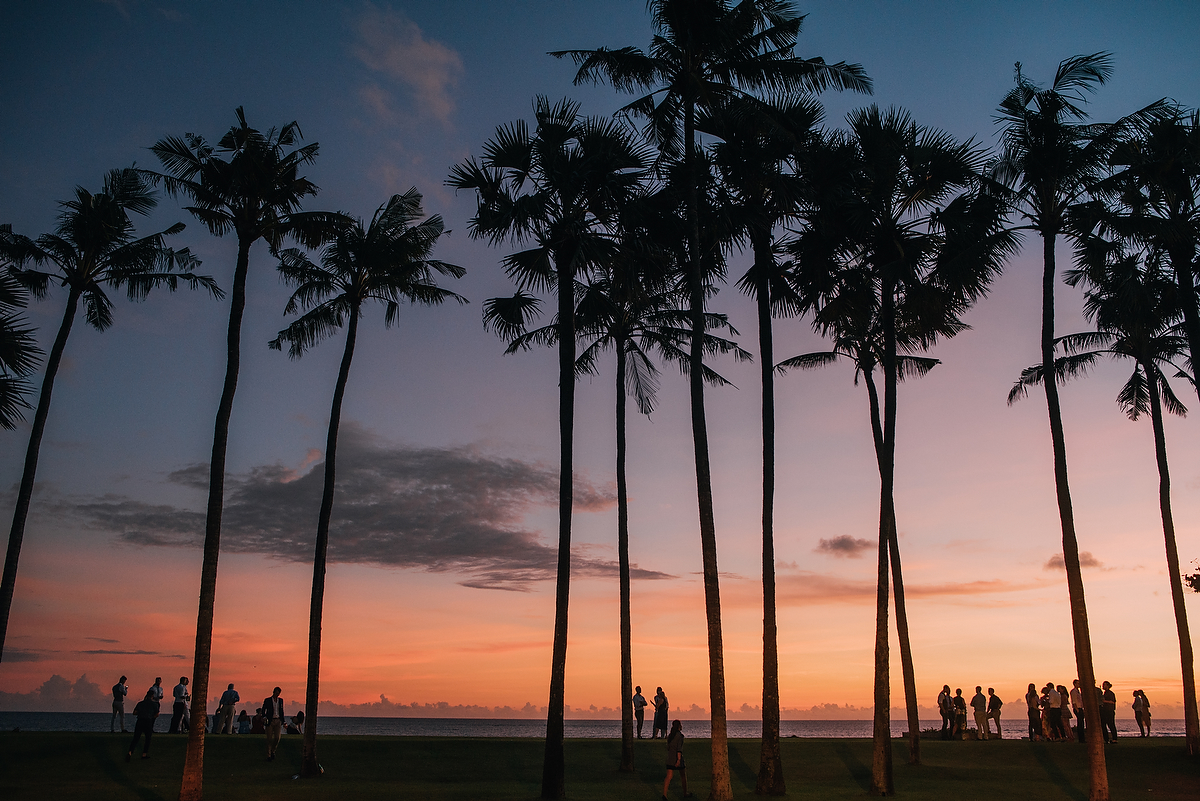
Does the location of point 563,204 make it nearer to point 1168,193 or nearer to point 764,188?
point 764,188

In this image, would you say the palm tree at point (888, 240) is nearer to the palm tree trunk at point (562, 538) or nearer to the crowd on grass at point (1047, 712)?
the palm tree trunk at point (562, 538)

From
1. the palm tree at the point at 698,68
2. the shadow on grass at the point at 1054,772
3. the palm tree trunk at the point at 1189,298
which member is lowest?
the shadow on grass at the point at 1054,772

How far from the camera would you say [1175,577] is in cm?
2681

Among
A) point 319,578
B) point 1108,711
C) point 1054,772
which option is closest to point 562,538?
point 319,578

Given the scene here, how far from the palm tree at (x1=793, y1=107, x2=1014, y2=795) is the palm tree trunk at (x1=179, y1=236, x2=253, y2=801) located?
14807mm

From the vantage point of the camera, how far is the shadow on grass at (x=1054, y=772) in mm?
21078

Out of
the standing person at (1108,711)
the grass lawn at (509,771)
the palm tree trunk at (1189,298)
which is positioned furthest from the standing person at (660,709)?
the palm tree trunk at (1189,298)

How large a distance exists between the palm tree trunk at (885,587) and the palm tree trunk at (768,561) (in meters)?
2.36

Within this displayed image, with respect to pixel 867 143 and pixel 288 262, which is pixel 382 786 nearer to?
pixel 288 262

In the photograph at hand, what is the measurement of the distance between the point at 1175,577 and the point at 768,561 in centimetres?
1567

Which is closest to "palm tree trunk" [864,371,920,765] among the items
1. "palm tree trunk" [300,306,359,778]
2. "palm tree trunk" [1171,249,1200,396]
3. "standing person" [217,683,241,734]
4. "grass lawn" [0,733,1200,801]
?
"grass lawn" [0,733,1200,801]

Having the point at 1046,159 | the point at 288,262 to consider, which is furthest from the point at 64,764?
the point at 1046,159

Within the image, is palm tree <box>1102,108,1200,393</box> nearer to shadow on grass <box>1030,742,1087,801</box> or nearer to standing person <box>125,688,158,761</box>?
shadow on grass <box>1030,742,1087,801</box>

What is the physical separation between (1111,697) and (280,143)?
33.2m
